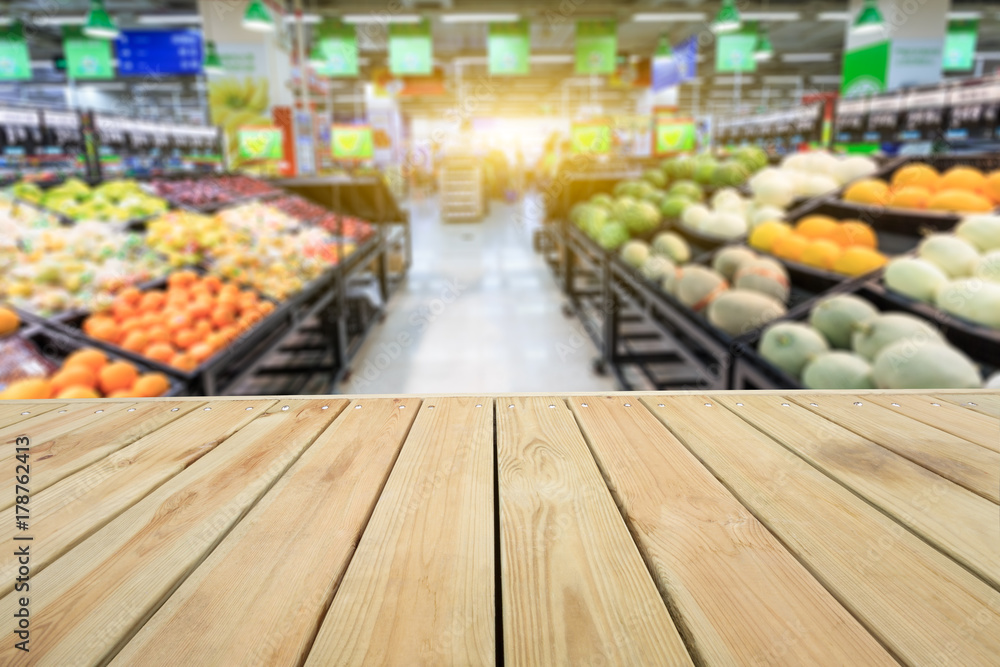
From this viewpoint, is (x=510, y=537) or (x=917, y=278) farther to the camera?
(x=917, y=278)

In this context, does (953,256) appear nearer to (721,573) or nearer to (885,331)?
(885,331)

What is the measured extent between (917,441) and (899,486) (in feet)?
0.72

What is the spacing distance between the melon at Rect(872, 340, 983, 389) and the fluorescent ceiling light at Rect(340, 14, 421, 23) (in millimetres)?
11791

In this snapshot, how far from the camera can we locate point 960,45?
12.1 meters

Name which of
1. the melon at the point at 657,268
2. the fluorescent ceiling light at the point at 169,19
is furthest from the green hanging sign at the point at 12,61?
the melon at the point at 657,268

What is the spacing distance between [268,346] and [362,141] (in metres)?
9.29

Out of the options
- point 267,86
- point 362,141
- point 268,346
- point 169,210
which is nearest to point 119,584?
point 268,346

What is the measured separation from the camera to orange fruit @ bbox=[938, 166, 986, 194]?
2.77 meters

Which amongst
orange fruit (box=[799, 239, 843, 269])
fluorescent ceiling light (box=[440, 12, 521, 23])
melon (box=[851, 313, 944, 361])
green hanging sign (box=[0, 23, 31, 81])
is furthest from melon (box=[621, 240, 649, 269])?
green hanging sign (box=[0, 23, 31, 81])

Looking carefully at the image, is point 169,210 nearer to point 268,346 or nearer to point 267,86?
point 268,346

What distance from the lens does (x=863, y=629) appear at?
2.25 feet

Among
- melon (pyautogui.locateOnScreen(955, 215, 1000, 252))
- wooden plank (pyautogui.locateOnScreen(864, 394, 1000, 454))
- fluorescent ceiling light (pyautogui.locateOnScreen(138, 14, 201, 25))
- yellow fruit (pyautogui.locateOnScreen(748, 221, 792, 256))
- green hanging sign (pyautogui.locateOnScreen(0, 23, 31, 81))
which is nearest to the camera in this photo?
wooden plank (pyautogui.locateOnScreen(864, 394, 1000, 454))

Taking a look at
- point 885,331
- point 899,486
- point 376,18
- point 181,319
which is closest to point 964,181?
point 885,331

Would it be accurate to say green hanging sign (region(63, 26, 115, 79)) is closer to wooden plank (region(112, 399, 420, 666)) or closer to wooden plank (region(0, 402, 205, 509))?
wooden plank (region(0, 402, 205, 509))
